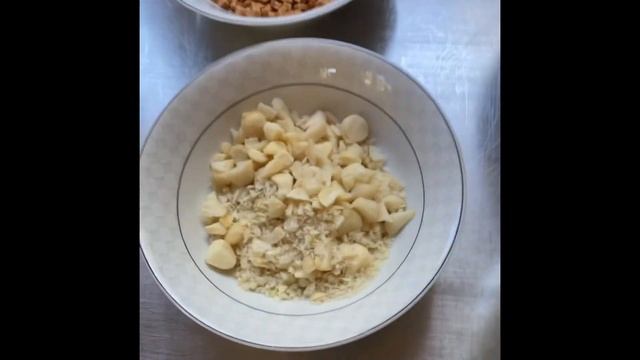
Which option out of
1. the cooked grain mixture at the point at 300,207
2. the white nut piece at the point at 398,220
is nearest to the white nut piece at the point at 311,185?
the cooked grain mixture at the point at 300,207

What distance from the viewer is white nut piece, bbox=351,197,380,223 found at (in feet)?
2.55

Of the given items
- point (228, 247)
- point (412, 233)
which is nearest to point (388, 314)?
point (412, 233)

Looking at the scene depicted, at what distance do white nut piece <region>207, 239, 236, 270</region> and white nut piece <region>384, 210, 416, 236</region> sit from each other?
8.3 inches

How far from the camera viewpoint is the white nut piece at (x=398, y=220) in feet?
2.61

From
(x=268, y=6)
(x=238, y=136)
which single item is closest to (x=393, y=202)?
(x=238, y=136)

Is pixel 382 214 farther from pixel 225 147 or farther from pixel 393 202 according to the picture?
pixel 225 147

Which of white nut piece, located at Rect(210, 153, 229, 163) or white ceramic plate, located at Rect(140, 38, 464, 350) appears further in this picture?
white nut piece, located at Rect(210, 153, 229, 163)

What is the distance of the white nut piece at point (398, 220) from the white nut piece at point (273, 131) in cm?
19

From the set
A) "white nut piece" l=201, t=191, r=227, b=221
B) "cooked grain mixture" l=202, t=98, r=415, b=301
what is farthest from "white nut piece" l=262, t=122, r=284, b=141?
"white nut piece" l=201, t=191, r=227, b=221

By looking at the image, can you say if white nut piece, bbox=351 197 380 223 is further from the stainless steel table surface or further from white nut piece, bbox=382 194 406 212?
the stainless steel table surface

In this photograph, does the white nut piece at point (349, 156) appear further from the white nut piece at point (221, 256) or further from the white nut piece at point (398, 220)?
the white nut piece at point (221, 256)

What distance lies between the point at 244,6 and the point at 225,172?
10.4 inches

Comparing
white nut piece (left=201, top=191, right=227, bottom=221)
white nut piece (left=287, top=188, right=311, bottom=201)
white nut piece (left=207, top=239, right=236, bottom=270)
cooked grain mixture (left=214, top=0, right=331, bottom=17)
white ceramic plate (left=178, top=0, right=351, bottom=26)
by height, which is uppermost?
cooked grain mixture (left=214, top=0, right=331, bottom=17)

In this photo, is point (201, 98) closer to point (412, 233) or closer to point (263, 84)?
point (263, 84)
